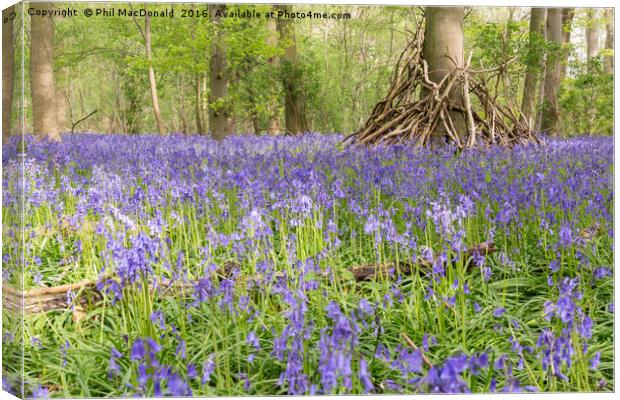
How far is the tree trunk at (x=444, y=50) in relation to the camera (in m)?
3.37

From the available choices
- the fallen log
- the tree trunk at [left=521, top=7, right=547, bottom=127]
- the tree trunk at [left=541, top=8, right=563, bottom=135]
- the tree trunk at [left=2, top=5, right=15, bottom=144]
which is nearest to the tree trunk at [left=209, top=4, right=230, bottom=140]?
the fallen log

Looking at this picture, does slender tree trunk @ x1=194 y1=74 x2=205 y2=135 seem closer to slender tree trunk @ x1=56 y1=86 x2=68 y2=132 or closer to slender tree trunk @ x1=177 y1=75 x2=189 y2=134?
slender tree trunk @ x1=177 y1=75 x2=189 y2=134

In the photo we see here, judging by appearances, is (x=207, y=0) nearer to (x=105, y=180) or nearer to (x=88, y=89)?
(x=88, y=89)

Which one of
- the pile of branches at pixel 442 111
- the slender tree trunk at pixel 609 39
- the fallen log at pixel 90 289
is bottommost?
the fallen log at pixel 90 289

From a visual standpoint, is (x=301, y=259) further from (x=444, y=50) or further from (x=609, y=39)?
(x=609, y=39)

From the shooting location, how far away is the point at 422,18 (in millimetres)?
3328

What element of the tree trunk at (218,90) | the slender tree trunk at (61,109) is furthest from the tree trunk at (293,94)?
the slender tree trunk at (61,109)

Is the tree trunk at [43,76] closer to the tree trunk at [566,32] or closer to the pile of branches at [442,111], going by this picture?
the pile of branches at [442,111]

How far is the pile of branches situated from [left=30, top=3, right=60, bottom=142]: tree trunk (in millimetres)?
1530

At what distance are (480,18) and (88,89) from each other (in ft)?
6.33

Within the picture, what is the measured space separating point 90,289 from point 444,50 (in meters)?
2.20

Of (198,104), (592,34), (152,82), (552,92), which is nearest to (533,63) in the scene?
(552,92)

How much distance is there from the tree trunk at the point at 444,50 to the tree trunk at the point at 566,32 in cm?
50

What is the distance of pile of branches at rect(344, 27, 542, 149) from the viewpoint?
11.4ft
